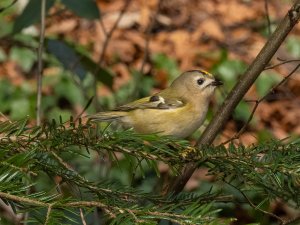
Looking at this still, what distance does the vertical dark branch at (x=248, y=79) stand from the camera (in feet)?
5.24

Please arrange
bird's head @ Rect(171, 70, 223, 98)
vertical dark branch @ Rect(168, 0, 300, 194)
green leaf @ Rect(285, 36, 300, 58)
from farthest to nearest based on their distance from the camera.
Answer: green leaf @ Rect(285, 36, 300, 58)
bird's head @ Rect(171, 70, 223, 98)
vertical dark branch @ Rect(168, 0, 300, 194)

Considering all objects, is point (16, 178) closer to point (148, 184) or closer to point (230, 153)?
point (230, 153)

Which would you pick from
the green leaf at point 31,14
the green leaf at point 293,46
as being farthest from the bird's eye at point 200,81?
the green leaf at point 293,46

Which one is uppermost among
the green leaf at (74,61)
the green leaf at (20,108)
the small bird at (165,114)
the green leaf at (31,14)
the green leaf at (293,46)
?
the green leaf at (31,14)

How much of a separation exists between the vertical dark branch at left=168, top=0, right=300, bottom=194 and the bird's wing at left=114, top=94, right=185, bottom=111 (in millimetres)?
846

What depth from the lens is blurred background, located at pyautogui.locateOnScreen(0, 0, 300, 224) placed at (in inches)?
179

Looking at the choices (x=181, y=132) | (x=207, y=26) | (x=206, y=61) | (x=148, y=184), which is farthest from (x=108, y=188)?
(x=207, y=26)

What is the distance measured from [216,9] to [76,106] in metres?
1.91

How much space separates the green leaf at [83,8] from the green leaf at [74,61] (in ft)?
0.75

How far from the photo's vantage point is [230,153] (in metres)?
1.25

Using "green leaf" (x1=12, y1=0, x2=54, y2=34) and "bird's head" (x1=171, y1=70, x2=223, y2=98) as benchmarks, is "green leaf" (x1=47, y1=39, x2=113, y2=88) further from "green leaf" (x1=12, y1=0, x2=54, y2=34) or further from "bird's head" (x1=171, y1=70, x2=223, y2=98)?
"bird's head" (x1=171, y1=70, x2=223, y2=98)

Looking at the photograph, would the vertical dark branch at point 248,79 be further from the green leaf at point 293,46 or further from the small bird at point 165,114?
the green leaf at point 293,46

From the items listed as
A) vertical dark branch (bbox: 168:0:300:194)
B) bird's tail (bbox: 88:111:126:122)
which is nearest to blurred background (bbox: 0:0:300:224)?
bird's tail (bbox: 88:111:126:122)

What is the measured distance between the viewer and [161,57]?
5.17m
